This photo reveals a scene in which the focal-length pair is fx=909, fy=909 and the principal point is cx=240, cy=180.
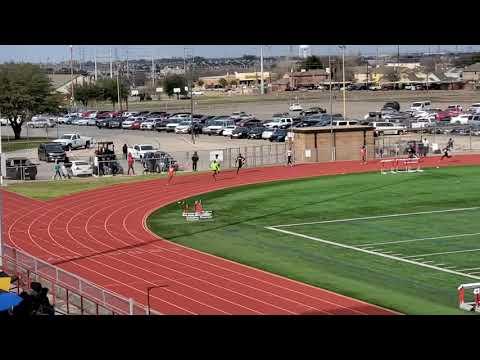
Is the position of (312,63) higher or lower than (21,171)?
higher

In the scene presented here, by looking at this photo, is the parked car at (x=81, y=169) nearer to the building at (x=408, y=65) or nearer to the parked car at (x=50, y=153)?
the parked car at (x=50, y=153)

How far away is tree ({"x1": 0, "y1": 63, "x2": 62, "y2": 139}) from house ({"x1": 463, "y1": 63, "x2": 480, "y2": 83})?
55817mm

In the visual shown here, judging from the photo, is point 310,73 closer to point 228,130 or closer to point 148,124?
point 148,124

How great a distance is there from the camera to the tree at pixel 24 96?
65.4 meters

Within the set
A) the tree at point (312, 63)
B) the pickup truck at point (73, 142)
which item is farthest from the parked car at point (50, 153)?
the tree at point (312, 63)

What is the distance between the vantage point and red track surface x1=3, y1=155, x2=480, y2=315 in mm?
19438

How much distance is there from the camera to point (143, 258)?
2445 cm

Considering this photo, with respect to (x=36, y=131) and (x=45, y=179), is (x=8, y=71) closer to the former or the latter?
(x=36, y=131)

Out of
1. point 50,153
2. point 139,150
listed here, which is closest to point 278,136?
point 139,150

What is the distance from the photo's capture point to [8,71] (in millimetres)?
71938

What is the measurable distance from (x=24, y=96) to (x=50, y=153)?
1747 cm
